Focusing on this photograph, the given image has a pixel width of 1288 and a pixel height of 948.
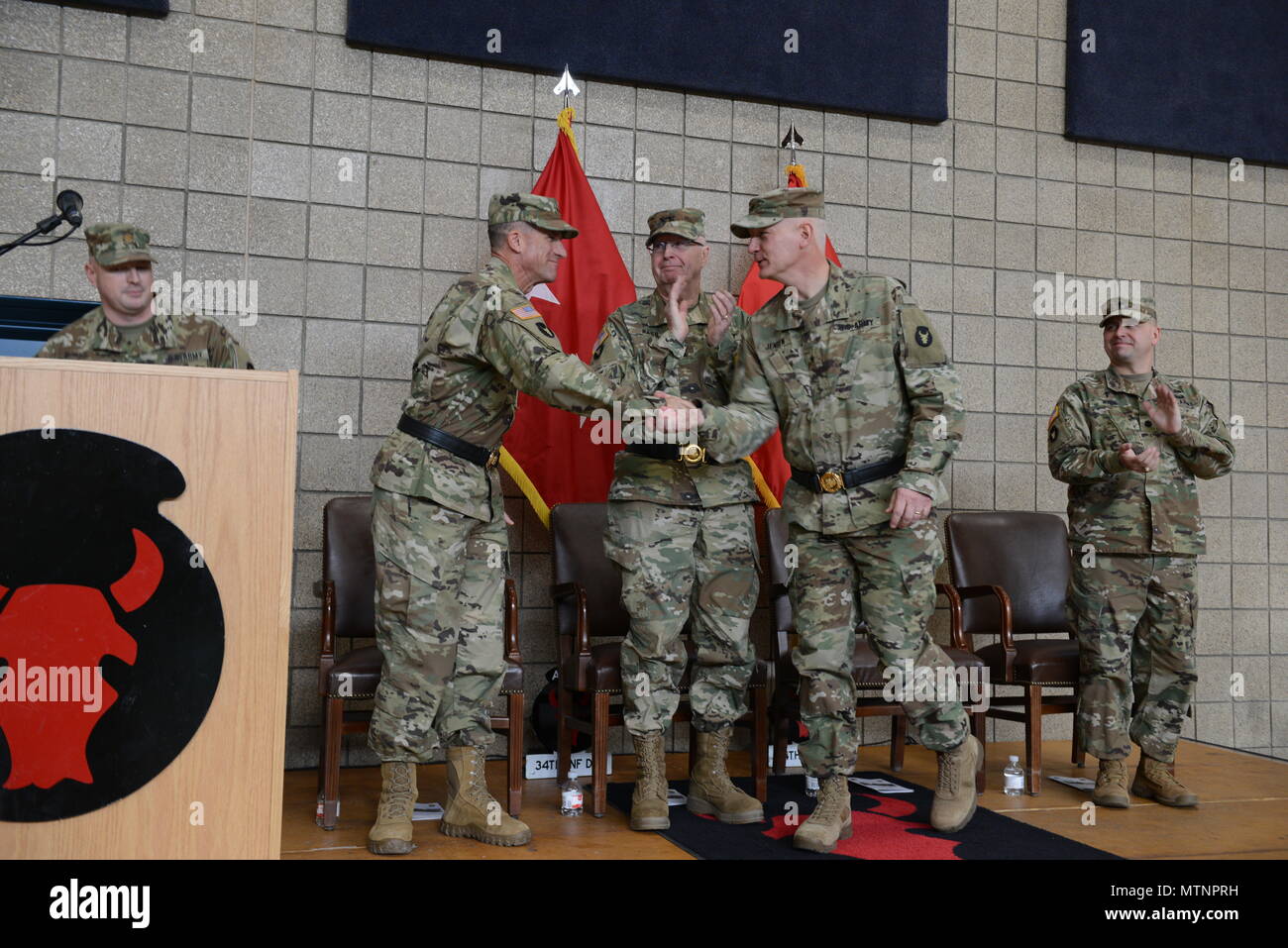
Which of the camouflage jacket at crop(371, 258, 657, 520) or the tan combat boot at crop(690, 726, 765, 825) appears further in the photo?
the tan combat boot at crop(690, 726, 765, 825)

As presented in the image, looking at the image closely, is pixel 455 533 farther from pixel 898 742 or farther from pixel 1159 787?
pixel 1159 787

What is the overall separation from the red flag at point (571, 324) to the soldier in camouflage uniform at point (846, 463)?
1.08 metres

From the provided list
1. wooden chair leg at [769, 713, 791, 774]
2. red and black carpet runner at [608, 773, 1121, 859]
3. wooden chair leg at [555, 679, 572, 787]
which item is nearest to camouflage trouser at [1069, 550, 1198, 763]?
red and black carpet runner at [608, 773, 1121, 859]

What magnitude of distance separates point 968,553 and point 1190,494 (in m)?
0.86

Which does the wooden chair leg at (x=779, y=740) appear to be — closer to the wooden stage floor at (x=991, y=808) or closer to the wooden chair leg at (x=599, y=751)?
the wooden stage floor at (x=991, y=808)

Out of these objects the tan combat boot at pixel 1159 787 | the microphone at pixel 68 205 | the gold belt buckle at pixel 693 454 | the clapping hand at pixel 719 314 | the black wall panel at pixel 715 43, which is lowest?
the tan combat boot at pixel 1159 787

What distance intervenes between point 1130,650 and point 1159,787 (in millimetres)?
458

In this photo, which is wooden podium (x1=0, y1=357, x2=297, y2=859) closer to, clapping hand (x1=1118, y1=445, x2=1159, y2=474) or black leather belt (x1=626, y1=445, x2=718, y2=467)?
black leather belt (x1=626, y1=445, x2=718, y2=467)

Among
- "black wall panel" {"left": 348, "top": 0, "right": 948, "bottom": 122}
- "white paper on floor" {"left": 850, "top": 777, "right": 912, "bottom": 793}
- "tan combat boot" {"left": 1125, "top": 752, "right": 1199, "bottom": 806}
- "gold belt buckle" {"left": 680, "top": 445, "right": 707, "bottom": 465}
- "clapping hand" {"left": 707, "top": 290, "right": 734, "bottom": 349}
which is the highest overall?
"black wall panel" {"left": 348, "top": 0, "right": 948, "bottom": 122}

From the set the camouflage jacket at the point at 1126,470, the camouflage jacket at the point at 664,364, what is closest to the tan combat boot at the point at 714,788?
the camouflage jacket at the point at 664,364

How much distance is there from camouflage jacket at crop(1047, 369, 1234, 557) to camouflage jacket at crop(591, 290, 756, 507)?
120 cm

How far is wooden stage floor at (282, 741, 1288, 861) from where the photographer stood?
117 inches

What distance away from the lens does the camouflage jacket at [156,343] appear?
3223 mm

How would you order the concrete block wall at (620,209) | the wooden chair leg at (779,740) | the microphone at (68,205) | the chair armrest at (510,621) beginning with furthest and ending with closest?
the concrete block wall at (620,209)
the wooden chair leg at (779,740)
the chair armrest at (510,621)
the microphone at (68,205)
